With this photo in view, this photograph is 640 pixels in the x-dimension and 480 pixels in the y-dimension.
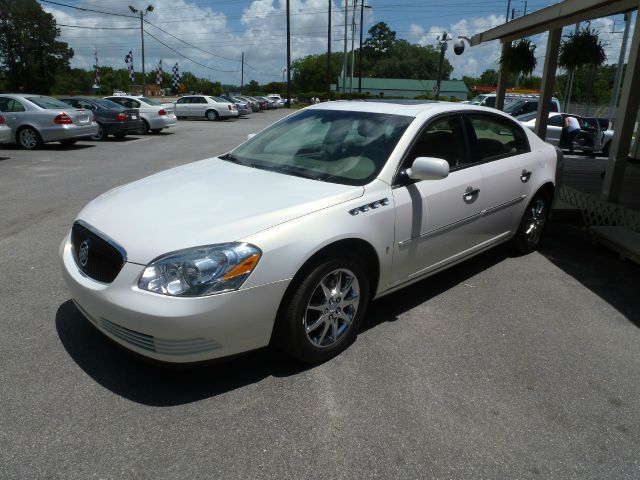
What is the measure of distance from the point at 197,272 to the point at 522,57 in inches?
354

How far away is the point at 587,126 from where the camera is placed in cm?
1529

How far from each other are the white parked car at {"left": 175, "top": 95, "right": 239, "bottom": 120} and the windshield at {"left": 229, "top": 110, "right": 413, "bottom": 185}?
27.0 meters

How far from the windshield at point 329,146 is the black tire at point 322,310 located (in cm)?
64

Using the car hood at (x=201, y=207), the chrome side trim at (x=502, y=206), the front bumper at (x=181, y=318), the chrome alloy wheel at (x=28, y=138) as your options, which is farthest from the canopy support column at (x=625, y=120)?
the chrome alloy wheel at (x=28, y=138)

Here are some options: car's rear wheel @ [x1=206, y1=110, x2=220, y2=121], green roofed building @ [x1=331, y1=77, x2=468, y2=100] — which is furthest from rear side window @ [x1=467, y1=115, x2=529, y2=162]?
green roofed building @ [x1=331, y1=77, x2=468, y2=100]

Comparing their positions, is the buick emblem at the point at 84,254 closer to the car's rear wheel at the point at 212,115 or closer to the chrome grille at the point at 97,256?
the chrome grille at the point at 97,256

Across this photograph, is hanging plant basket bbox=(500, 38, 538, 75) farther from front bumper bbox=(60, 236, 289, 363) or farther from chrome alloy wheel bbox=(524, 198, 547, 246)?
front bumper bbox=(60, 236, 289, 363)

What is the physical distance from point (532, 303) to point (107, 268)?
3342 millimetres

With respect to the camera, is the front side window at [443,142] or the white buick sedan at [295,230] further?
the front side window at [443,142]

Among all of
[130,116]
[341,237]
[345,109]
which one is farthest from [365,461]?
[130,116]

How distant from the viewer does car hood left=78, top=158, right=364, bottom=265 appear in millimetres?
2771

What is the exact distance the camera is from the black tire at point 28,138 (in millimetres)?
13734

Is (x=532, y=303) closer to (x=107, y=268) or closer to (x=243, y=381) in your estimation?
(x=243, y=381)

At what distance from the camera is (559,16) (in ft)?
24.0
